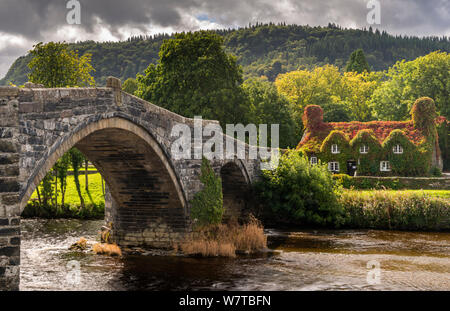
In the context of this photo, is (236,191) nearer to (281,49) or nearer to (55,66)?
(55,66)

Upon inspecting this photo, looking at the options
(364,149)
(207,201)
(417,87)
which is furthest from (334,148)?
(207,201)

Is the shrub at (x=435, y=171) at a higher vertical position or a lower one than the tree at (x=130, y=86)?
lower

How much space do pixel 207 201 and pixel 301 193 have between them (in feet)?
24.3

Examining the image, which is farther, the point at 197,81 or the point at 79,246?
the point at 197,81

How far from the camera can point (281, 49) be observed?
13700 centimetres

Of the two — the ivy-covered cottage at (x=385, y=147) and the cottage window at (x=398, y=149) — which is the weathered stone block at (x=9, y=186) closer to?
the ivy-covered cottage at (x=385, y=147)

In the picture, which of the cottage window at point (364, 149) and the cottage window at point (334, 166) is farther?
the cottage window at point (334, 166)

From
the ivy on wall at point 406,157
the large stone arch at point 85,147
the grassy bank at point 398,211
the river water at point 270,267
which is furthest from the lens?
the ivy on wall at point 406,157

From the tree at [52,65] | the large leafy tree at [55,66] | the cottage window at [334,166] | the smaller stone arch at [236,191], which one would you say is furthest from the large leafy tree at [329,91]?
the tree at [52,65]

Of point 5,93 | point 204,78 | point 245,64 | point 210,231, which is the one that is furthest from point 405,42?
point 5,93

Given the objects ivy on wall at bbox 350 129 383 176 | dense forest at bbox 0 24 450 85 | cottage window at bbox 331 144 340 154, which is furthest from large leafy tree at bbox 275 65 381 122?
dense forest at bbox 0 24 450 85

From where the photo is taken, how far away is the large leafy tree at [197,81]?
32.9 meters

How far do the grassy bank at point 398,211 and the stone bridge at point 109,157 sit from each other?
631 cm

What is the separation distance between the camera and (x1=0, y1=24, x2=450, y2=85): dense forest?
352ft
